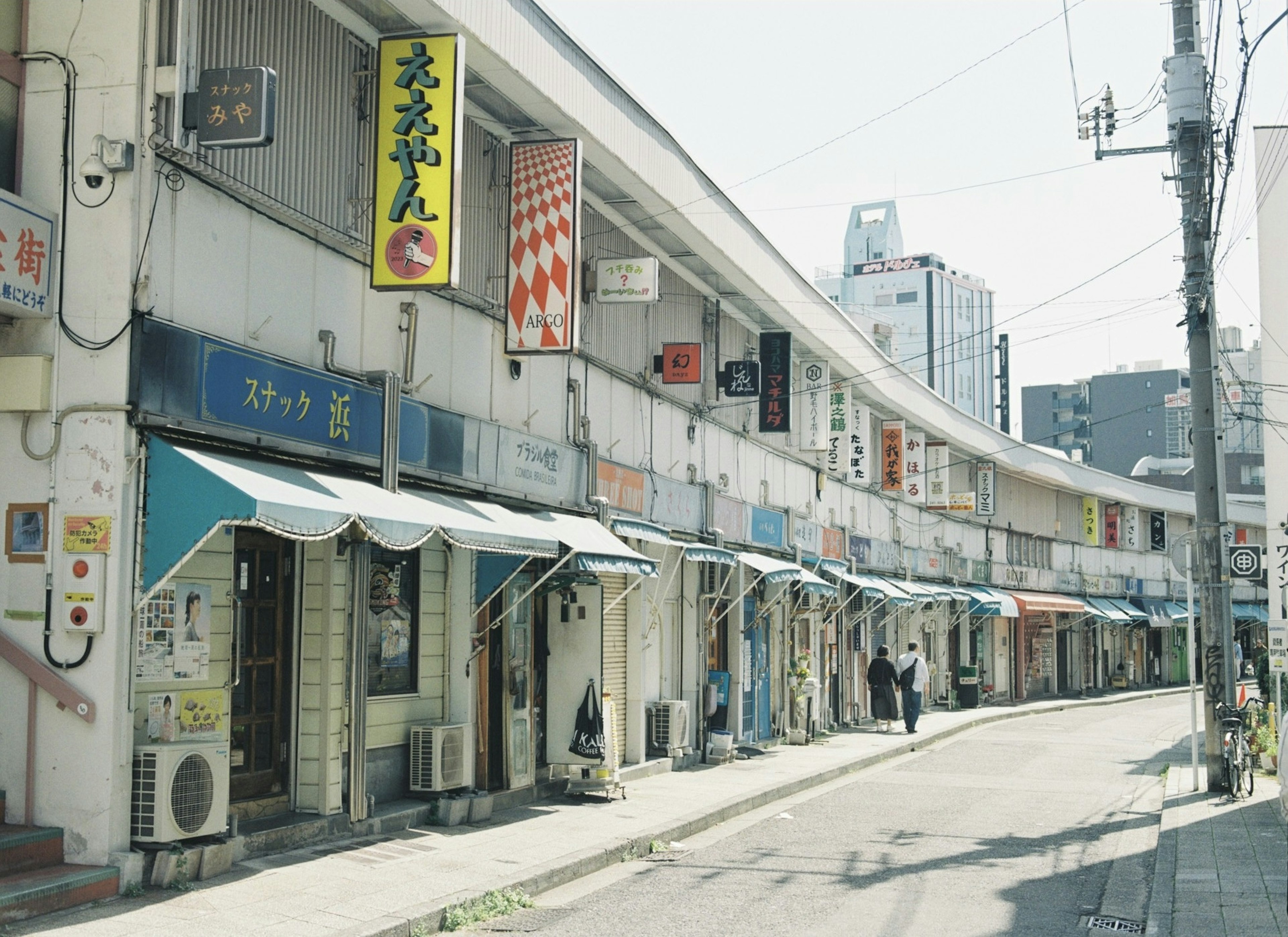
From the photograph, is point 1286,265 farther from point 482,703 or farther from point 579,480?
point 482,703

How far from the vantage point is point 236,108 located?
9156mm

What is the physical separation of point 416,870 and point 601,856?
1.83 meters

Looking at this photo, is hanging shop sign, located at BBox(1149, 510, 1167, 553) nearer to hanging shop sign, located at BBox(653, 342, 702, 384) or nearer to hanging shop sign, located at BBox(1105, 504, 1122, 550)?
hanging shop sign, located at BBox(1105, 504, 1122, 550)

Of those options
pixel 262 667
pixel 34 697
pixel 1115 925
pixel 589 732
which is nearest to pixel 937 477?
pixel 589 732

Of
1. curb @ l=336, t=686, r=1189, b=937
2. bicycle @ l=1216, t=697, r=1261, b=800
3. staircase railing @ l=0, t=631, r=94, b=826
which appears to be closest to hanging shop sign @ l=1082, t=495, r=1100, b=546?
curb @ l=336, t=686, r=1189, b=937

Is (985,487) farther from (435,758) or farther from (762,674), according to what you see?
(435,758)

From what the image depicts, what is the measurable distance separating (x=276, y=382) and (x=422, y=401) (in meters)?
2.41

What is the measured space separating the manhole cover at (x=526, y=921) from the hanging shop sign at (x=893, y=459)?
2379 centimetres

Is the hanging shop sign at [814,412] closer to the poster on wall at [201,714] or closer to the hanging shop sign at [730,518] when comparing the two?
the hanging shop sign at [730,518]

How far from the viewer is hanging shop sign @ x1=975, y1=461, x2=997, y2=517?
1566 inches

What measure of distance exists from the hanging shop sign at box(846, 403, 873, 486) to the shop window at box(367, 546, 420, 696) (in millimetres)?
16690

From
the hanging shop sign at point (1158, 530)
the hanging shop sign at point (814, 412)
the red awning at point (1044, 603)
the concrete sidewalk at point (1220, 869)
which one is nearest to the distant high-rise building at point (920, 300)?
the hanging shop sign at point (1158, 530)

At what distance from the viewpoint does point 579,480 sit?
15859 mm

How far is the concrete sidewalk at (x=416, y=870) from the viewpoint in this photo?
809cm
